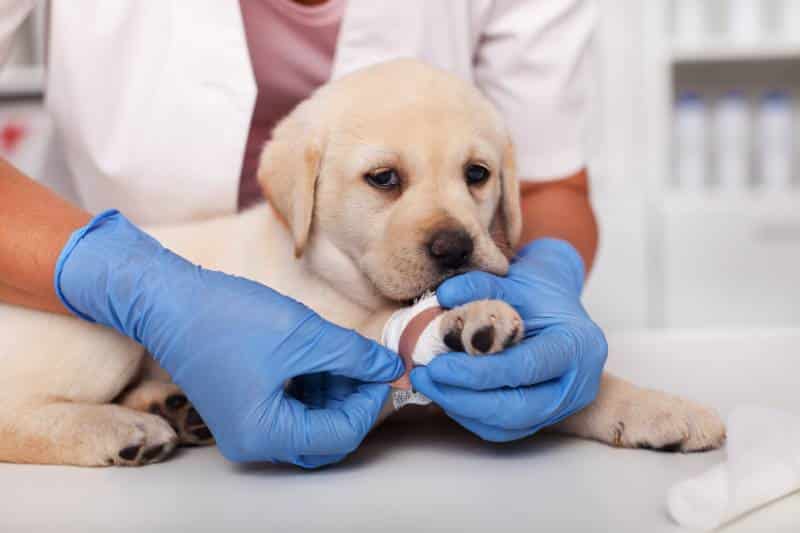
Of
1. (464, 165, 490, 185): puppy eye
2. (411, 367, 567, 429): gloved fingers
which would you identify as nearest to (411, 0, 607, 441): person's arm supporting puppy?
(411, 367, 567, 429): gloved fingers

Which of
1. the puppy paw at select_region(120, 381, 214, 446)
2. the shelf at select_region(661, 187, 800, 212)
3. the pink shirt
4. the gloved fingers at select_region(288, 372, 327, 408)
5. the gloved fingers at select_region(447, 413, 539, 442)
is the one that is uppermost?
the pink shirt

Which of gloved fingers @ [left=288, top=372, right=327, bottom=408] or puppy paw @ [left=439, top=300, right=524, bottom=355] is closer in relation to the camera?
puppy paw @ [left=439, top=300, right=524, bottom=355]

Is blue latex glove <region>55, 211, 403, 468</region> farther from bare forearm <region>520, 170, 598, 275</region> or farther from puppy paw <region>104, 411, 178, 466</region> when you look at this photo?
bare forearm <region>520, 170, 598, 275</region>

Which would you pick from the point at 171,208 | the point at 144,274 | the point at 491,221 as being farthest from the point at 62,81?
the point at 491,221

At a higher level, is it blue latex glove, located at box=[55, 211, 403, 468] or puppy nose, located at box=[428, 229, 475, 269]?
puppy nose, located at box=[428, 229, 475, 269]

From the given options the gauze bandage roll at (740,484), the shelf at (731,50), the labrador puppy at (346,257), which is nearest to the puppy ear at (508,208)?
the labrador puppy at (346,257)

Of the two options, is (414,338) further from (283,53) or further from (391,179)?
(283,53)

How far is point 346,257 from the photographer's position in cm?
104

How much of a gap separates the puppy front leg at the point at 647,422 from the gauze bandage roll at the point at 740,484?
0.11m

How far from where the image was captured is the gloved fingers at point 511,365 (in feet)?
2.76

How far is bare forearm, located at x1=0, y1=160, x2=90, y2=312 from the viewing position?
0.97 meters

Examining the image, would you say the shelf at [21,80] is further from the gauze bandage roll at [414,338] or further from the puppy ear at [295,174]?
the gauze bandage roll at [414,338]

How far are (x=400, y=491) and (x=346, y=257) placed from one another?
1.06ft

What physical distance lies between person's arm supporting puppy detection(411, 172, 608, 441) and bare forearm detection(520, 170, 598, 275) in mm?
348
